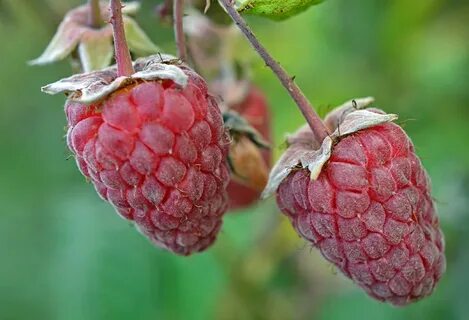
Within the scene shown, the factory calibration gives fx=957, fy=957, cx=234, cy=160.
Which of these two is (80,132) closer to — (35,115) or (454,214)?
(454,214)

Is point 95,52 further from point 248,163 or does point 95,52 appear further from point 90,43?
point 248,163

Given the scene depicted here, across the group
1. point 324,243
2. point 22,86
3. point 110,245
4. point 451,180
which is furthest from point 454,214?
point 22,86

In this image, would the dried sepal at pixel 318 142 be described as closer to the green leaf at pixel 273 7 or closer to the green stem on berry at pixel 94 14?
the green leaf at pixel 273 7

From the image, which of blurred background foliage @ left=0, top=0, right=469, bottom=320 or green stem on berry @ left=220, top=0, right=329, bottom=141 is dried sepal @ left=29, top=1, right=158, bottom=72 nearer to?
green stem on berry @ left=220, top=0, right=329, bottom=141

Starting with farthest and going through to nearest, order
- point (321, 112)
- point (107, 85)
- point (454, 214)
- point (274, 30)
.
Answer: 1. point (274, 30)
2. point (454, 214)
3. point (321, 112)
4. point (107, 85)

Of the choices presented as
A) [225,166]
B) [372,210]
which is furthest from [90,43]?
[372,210]

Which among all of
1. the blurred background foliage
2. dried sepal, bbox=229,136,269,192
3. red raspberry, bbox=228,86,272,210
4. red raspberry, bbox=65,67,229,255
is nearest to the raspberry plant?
red raspberry, bbox=65,67,229,255
